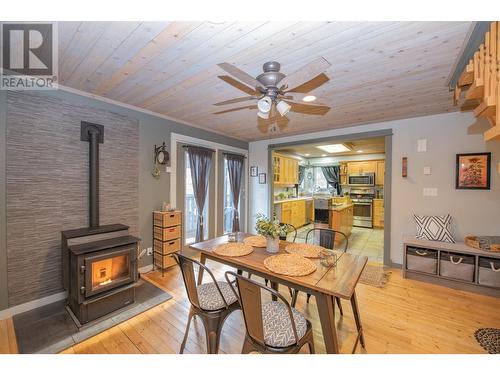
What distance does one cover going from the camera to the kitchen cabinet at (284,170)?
18.1ft

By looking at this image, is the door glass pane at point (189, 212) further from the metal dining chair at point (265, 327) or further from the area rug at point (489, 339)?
the area rug at point (489, 339)

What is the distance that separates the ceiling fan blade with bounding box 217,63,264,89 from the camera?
1229 mm

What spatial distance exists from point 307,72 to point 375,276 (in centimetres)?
310

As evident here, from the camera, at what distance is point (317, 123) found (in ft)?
11.6

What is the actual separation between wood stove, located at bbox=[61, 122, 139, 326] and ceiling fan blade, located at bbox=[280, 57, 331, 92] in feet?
7.33

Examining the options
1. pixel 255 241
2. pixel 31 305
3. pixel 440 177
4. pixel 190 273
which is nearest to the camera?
pixel 190 273

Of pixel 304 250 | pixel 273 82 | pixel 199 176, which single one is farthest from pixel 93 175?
pixel 304 250

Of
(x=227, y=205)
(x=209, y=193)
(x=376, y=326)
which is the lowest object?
(x=376, y=326)

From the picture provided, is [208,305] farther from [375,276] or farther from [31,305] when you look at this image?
[375,276]

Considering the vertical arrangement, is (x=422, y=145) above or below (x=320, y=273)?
above

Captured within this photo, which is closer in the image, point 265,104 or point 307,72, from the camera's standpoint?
point 307,72

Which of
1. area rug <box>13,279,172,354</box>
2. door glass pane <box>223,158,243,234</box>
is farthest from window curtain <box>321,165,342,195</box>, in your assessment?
area rug <box>13,279,172,354</box>

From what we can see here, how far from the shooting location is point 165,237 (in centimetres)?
300
